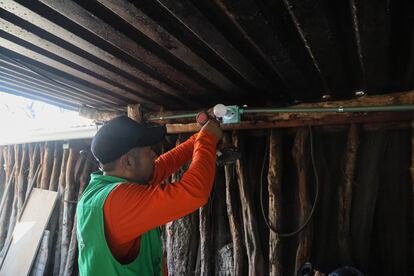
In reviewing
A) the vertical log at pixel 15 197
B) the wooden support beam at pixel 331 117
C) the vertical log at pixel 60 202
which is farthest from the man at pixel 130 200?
the vertical log at pixel 15 197

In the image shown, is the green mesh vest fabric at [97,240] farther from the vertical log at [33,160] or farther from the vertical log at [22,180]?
the vertical log at [22,180]

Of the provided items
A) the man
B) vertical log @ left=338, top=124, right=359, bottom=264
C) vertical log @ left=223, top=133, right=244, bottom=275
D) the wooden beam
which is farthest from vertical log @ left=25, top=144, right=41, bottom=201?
vertical log @ left=338, top=124, right=359, bottom=264

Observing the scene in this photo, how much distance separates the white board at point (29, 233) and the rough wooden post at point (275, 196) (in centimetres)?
394

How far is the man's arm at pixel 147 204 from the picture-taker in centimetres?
184

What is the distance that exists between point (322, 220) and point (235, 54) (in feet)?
6.69

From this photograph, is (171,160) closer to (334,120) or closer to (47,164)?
(334,120)

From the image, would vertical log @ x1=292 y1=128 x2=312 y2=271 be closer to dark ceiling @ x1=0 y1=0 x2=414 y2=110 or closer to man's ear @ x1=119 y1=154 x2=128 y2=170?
dark ceiling @ x1=0 y1=0 x2=414 y2=110

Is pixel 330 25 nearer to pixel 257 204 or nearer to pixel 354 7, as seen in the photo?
pixel 354 7

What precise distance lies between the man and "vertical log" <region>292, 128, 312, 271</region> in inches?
48.5

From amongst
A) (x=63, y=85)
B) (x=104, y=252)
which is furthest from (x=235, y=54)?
(x=63, y=85)

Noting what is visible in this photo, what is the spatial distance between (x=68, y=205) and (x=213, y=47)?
420 centimetres

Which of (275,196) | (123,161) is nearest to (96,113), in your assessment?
(123,161)

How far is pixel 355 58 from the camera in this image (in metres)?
2.24

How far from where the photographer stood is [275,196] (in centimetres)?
324
